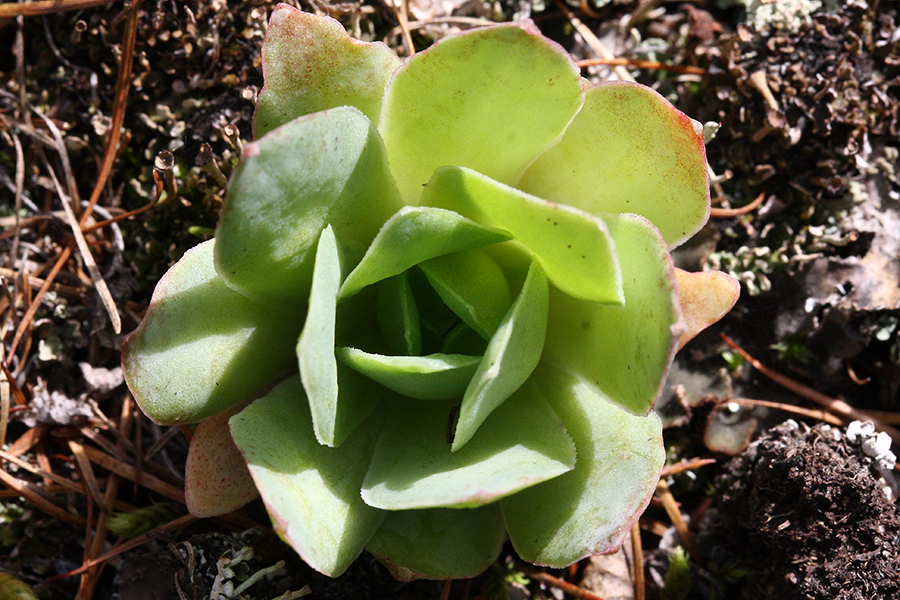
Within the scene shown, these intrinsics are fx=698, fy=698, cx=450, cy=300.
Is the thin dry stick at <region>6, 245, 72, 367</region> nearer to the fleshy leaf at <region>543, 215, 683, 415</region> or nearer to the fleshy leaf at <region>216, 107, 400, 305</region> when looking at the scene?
the fleshy leaf at <region>216, 107, 400, 305</region>

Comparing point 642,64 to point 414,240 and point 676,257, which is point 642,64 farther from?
point 414,240

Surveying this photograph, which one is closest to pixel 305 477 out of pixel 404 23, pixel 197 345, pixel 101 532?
pixel 197 345

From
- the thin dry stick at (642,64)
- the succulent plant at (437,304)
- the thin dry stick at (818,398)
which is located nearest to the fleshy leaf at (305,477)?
the succulent plant at (437,304)

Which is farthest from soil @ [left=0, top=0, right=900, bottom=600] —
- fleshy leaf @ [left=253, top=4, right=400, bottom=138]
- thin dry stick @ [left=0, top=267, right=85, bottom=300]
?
fleshy leaf @ [left=253, top=4, right=400, bottom=138]

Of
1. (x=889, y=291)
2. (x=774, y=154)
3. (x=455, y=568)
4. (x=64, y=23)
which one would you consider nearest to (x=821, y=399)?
(x=889, y=291)

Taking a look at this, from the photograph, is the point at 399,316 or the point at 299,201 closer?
the point at 299,201
